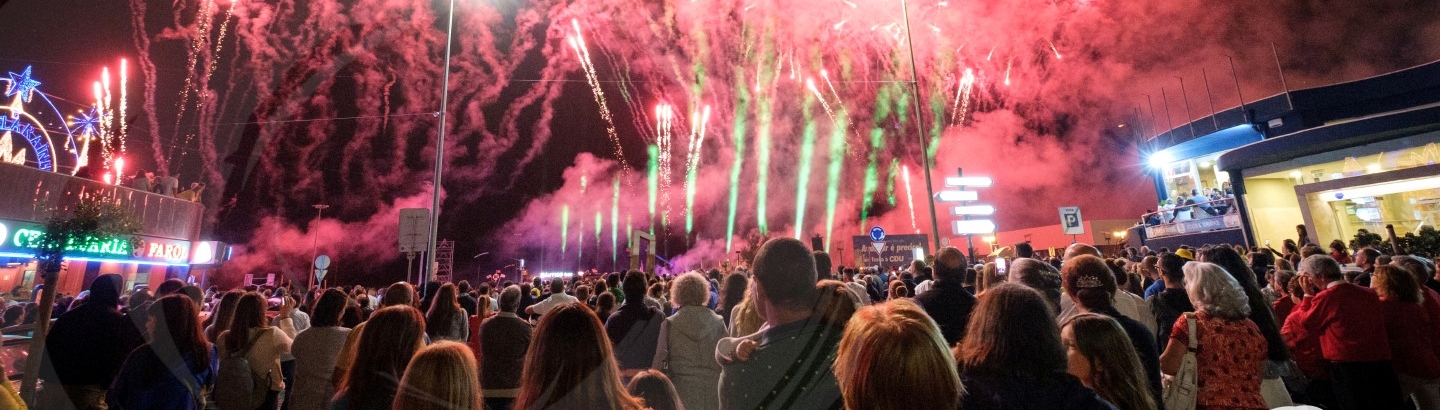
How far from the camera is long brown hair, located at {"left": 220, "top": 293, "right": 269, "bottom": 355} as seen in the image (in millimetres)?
4859

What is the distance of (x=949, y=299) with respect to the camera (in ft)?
14.8

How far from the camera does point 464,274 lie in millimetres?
72875

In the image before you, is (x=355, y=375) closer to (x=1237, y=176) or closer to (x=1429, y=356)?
(x=1429, y=356)

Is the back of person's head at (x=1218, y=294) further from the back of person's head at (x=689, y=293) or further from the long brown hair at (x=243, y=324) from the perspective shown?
the long brown hair at (x=243, y=324)

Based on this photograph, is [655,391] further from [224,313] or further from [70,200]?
[70,200]

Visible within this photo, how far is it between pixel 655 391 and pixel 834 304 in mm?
1058

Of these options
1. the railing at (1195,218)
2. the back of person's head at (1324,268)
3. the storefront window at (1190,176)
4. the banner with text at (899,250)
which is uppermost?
the storefront window at (1190,176)

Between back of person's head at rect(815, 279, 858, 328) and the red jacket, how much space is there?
17.2 ft

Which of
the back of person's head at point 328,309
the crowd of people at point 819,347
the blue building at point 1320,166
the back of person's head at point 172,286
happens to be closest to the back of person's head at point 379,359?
the crowd of people at point 819,347

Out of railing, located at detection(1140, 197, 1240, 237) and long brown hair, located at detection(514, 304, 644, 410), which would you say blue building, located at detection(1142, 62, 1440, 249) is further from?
long brown hair, located at detection(514, 304, 644, 410)

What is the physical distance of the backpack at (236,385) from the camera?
472 centimetres

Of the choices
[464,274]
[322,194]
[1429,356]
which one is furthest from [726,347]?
[464,274]

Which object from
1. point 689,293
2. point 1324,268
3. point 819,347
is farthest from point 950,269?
point 1324,268

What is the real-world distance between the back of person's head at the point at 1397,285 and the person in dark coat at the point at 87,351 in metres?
11.4
